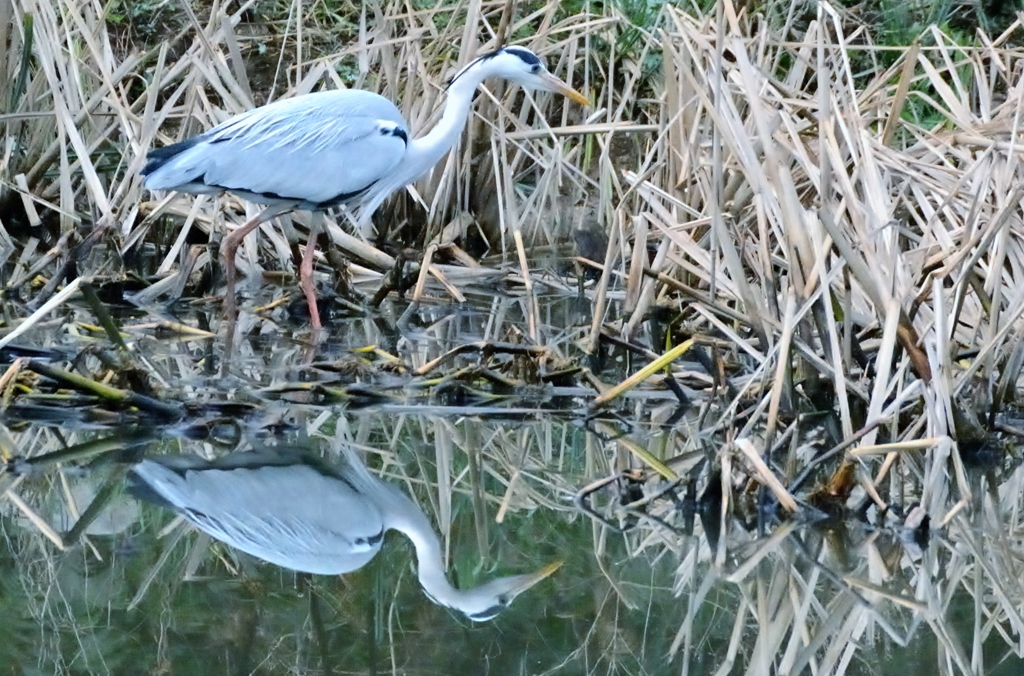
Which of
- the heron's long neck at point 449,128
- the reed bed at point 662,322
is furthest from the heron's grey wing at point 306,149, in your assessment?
the reed bed at point 662,322

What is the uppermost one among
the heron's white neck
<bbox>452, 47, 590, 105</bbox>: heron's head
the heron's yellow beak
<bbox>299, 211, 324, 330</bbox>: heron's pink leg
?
the heron's yellow beak

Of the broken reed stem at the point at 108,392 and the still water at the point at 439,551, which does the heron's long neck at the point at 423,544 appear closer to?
the still water at the point at 439,551

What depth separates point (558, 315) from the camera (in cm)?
678

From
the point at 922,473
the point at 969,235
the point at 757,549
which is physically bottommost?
the point at 922,473

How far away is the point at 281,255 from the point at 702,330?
8.08 feet

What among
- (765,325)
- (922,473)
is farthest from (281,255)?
(922,473)

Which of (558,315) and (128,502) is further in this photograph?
(558,315)

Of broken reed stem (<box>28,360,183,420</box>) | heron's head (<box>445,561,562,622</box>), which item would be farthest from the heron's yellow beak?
broken reed stem (<box>28,360,183,420</box>)

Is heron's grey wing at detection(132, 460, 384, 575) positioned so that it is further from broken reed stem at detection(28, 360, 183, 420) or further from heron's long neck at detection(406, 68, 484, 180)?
heron's long neck at detection(406, 68, 484, 180)

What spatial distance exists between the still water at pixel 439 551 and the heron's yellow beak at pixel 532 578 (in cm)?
1

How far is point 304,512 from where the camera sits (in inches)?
153

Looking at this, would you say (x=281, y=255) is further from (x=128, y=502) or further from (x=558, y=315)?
(x=128, y=502)

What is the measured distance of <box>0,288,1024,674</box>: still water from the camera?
3.02 metres

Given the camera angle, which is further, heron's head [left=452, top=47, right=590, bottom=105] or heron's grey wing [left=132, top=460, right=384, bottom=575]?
heron's head [left=452, top=47, right=590, bottom=105]
